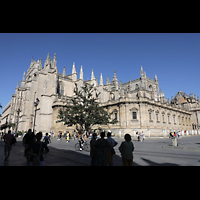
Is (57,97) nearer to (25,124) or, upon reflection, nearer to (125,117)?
(25,124)

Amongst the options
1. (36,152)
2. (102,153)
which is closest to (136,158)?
(102,153)

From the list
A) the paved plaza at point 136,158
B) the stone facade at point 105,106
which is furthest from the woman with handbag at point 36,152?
the stone facade at point 105,106

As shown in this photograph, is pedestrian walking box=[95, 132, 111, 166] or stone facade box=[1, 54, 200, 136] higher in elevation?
stone facade box=[1, 54, 200, 136]

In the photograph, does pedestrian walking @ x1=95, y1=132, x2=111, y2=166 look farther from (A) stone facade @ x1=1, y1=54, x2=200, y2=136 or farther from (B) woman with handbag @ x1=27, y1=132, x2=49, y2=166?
(A) stone facade @ x1=1, y1=54, x2=200, y2=136

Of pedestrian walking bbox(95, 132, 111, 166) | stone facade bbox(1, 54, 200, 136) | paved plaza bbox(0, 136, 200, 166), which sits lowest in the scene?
paved plaza bbox(0, 136, 200, 166)

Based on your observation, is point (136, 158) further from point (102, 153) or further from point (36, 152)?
point (36, 152)

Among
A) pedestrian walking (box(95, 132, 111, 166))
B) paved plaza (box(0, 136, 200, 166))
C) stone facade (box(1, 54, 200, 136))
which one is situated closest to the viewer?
pedestrian walking (box(95, 132, 111, 166))

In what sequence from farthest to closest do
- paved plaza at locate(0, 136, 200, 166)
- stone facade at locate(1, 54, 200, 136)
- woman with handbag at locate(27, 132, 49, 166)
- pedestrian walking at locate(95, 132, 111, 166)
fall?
1. stone facade at locate(1, 54, 200, 136)
2. paved plaza at locate(0, 136, 200, 166)
3. pedestrian walking at locate(95, 132, 111, 166)
4. woman with handbag at locate(27, 132, 49, 166)

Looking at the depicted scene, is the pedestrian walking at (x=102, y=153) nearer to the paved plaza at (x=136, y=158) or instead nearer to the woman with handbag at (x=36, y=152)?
the woman with handbag at (x=36, y=152)

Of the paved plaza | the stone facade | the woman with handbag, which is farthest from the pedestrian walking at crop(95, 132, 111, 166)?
the stone facade
